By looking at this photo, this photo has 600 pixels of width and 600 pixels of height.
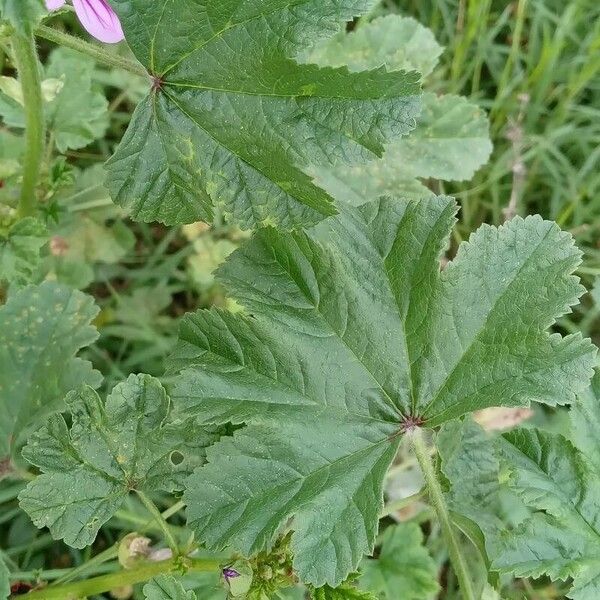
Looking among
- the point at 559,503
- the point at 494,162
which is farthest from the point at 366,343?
the point at 494,162

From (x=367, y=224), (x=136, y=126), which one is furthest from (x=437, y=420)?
(x=136, y=126)

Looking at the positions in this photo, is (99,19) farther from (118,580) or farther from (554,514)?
(554,514)

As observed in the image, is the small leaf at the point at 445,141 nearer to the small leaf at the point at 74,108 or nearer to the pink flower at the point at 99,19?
the small leaf at the point at 74,108

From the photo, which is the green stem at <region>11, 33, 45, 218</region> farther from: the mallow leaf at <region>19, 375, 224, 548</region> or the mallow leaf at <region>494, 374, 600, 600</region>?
the mallow leaf at <region>494, 374, 600, 600</region>

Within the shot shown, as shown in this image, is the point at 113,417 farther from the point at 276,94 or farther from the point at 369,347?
the point at 276,94

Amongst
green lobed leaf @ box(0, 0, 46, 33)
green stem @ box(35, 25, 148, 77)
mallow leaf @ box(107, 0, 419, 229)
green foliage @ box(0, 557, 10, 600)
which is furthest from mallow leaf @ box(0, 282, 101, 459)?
green lobed leaf @ box(0, 0, 46, 33)
